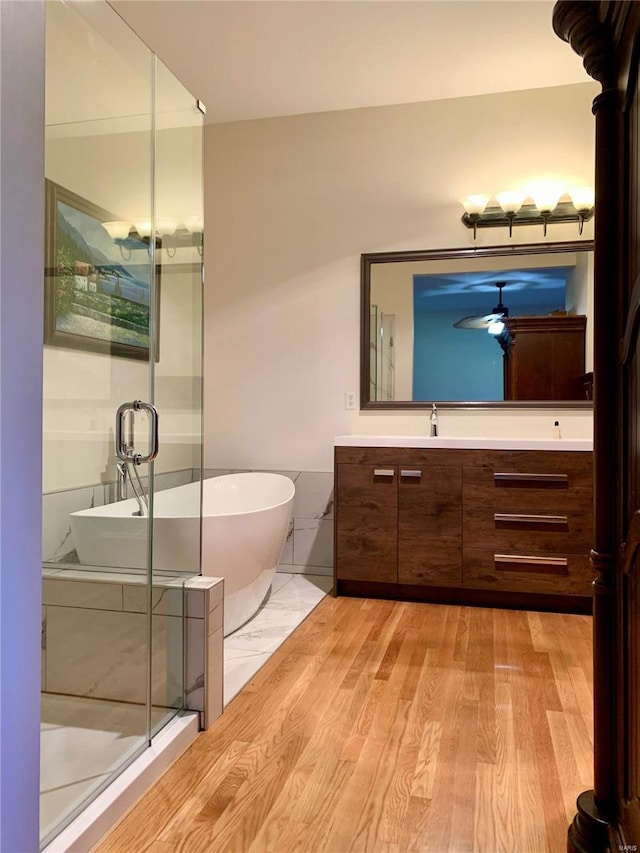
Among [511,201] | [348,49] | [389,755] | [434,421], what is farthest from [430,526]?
[348,49]

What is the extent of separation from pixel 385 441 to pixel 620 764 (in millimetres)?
2184

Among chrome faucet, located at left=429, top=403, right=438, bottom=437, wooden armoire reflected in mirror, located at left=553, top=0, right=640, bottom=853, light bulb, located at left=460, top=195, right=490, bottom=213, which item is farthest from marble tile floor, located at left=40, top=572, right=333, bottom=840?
light bulb, located at left=460, top=195, right=490, bottom=213

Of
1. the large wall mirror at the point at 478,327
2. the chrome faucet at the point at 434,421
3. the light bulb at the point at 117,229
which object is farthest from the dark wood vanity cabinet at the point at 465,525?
the light bulb at the point at 117,229

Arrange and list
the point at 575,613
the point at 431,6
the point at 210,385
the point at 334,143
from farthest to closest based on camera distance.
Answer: the point at 210,385, the point at 334,143, the point at 575,613, the point at 431,6

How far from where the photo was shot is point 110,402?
1729 millimetres

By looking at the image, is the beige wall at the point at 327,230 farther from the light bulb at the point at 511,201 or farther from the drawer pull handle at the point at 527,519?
the drawer pull handle at the point at 527,519

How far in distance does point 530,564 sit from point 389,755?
1633 millimetres

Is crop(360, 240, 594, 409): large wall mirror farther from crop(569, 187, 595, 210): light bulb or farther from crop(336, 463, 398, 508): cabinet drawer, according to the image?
crop(336, 463, 398, 508): cabinet drawer

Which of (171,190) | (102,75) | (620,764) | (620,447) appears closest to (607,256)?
(620,447)

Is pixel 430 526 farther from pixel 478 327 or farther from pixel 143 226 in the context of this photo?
pixel 143 226

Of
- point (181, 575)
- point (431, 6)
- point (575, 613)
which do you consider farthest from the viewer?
point (575, 613)

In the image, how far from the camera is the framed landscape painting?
1467mm

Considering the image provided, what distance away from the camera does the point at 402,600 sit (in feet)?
11.0

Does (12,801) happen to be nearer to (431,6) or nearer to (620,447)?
(620,447)
